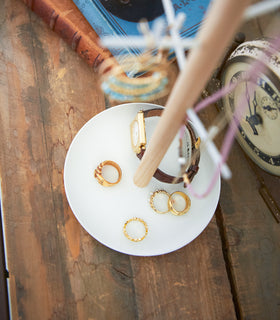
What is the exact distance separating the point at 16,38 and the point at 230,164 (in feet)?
2.22

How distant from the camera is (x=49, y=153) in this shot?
758 millimetres

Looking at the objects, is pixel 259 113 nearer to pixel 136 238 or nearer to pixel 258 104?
pixel 258 104

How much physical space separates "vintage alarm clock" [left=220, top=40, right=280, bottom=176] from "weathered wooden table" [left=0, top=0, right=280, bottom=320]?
10 cm

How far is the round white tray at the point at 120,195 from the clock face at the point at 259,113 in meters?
0.13

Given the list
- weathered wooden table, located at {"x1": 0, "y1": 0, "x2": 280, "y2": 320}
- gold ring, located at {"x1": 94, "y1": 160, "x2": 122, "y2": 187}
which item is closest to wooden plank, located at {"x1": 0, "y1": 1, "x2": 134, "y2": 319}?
weathered wooden table, located at {"x1": 0, "y1": 0, "x2": 280, "y2": 320}

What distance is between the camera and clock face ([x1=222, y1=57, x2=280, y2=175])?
2.02 feet

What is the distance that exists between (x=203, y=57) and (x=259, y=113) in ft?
1.49

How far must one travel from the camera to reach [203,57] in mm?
273

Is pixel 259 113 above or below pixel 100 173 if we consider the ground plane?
above

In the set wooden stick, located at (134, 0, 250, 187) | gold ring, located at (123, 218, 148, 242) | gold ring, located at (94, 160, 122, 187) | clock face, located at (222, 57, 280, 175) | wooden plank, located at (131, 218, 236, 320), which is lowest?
wooden plank, located at (131, 218, 236, 320)

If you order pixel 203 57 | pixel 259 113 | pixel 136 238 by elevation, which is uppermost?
pixel 203 57

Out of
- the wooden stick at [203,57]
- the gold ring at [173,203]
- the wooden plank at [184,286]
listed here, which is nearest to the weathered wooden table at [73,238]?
the wooden plank at [184,286]

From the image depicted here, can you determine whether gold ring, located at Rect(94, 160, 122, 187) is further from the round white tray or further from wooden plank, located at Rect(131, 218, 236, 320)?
wooden plank, located at Rect(131, 218, 236, 320)

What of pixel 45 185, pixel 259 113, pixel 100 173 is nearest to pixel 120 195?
pixel 100 173
